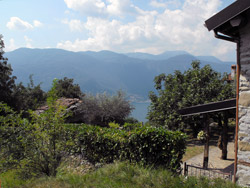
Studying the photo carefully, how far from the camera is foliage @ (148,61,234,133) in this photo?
14.3 metres

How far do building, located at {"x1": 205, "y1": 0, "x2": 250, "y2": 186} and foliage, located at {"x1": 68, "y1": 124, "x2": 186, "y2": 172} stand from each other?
74.2 inches

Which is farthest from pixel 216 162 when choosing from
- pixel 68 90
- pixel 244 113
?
pixel 68 90

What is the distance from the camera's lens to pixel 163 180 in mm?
4422

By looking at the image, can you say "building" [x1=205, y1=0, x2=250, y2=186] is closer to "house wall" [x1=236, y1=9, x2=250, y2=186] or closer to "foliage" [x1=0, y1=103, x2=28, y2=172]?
"house wall" [x1=236, y1=9, x2=250, y2=186]

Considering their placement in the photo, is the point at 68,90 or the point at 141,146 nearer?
the point at 141,146

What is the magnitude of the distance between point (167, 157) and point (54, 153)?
11.4 feet

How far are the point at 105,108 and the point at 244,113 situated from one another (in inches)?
591

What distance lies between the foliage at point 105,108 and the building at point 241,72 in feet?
46.9

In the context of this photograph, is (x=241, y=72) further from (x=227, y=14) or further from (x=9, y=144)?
(x=9, y=144)

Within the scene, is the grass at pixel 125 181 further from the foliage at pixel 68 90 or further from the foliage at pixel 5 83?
the foliage at pixel 68 90

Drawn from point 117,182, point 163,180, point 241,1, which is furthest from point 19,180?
point 241,1

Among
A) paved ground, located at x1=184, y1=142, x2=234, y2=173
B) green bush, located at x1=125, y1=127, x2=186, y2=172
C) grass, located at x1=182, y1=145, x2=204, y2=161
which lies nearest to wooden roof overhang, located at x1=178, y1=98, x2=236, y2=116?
green bush, located at x1=125, y1=127, x2=186, y2=172

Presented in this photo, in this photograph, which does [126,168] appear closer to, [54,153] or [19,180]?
[54,153]

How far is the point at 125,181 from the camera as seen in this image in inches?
185
